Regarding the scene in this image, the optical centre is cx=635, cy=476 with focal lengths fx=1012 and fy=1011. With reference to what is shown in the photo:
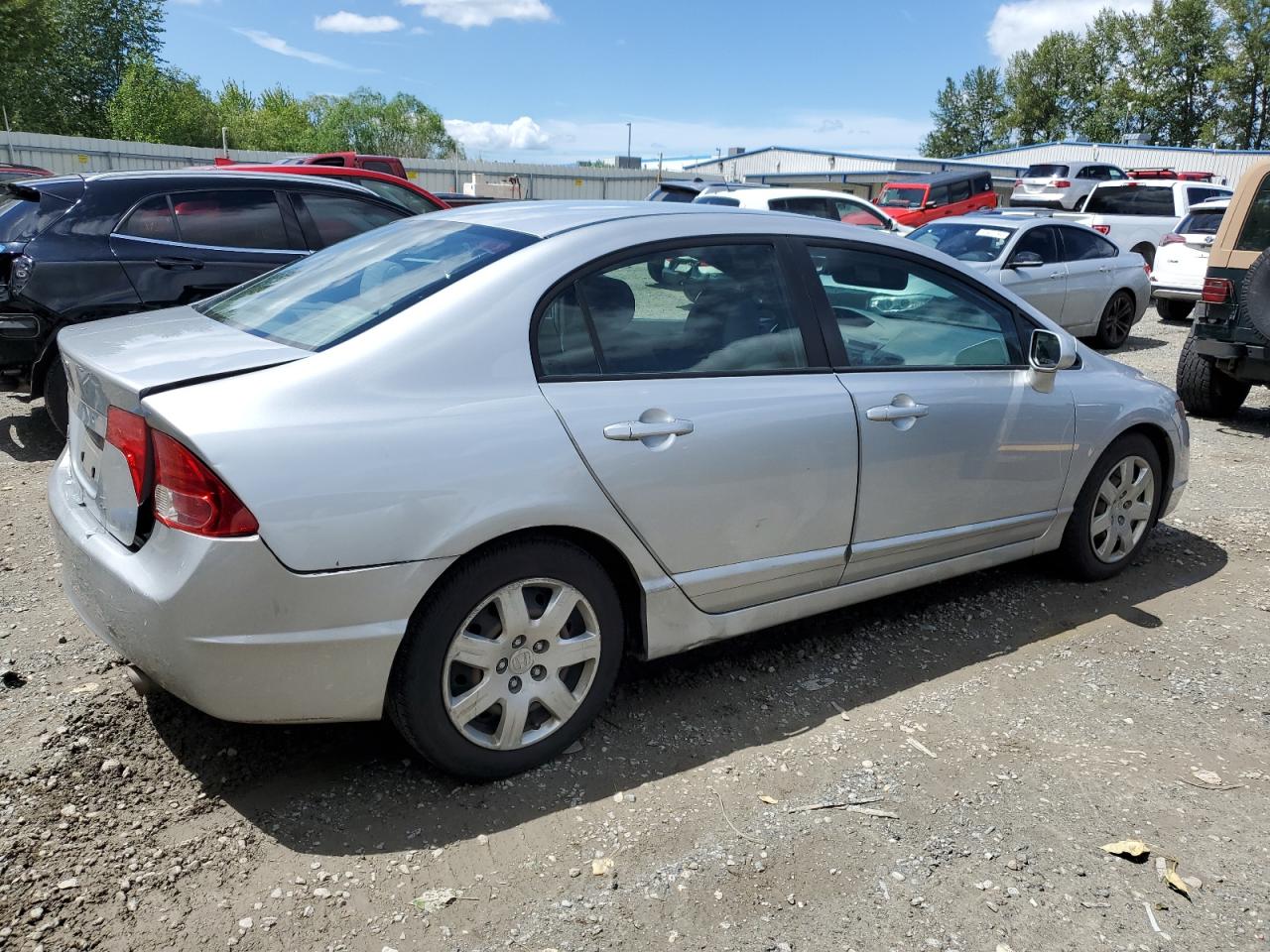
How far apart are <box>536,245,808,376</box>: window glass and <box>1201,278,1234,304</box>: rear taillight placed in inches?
224

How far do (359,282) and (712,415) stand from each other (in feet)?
3.98

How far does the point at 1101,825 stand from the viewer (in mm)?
2943

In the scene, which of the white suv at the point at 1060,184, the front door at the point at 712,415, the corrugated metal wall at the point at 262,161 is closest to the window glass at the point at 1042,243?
the front door at the point at 712,415

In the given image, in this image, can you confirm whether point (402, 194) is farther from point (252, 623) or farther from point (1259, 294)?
point (252, 623)

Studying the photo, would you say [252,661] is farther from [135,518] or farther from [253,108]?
[253,108]

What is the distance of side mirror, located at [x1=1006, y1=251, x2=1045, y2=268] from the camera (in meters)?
10.8

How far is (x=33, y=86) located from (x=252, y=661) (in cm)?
6609

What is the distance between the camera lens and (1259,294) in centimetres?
663

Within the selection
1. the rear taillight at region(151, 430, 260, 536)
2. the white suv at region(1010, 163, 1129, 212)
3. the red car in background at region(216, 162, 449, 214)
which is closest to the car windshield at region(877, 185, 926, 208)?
the white suv at region(1010, 163, 1129, 212)

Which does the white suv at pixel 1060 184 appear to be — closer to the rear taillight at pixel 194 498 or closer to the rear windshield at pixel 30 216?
the rear windshield at pixel 30 216

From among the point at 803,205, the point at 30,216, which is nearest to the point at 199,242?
the point at 30,216

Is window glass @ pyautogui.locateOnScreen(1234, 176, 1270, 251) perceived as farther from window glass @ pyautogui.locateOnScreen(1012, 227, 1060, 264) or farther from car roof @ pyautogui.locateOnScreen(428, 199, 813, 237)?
car roof @ pyautogui.locateOnScreen(428, 199, 813, 237)

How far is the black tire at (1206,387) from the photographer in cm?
836

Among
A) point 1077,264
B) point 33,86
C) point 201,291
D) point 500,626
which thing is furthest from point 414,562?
point 33,86
